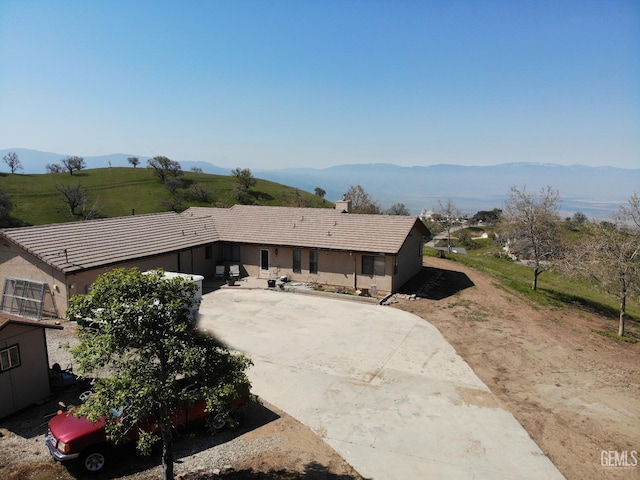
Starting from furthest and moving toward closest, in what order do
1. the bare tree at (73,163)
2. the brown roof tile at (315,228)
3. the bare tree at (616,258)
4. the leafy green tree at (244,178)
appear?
1. the bare tree at (73,163)
2. the leafy green tree at (244,178)
3. the brown roof tile at (315,228)
4. the bare tree at (616,258)

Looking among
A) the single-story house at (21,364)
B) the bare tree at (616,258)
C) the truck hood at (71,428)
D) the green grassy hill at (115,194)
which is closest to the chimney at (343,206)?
the bare tree at (616,258)

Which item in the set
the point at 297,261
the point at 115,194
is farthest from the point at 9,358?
the point at 115,194

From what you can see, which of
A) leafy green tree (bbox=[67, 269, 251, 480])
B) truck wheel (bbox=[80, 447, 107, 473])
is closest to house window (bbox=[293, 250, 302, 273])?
truck wheel (bbox=[80, 447, 107, 473])

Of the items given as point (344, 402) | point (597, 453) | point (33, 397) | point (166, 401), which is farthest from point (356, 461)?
point (33, 397)

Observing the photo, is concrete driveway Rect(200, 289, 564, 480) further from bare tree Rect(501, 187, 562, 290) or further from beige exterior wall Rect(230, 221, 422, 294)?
bare tree Rect(501, 187, 562, 290)

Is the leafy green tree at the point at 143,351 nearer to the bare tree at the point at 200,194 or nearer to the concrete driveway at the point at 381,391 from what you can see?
Answer: the concrete driveway at the point at 381,391

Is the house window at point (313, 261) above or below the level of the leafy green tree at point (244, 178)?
below

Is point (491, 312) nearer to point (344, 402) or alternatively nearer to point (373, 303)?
point (373, 303)
